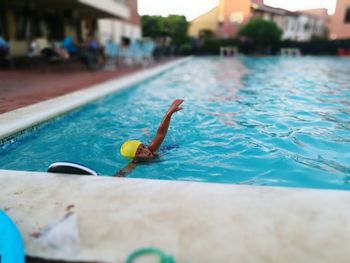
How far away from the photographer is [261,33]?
82.6 ft

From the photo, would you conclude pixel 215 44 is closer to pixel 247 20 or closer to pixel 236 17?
pixel 247 20

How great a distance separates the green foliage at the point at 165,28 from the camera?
31.5m

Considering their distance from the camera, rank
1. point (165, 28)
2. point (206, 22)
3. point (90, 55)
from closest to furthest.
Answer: point (90, 55) → point (165, 28) → point (206, 22)

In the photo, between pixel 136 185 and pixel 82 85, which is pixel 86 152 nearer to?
pixel 136 185

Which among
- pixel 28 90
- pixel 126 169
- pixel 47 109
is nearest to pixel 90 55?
pixel 28 90

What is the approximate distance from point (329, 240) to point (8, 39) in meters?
12.1

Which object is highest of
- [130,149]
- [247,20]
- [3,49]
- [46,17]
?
[247,20]

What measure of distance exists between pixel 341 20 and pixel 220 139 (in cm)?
3609

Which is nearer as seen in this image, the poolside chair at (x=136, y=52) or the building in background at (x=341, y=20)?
the poolside chair at (x=136, y=52)

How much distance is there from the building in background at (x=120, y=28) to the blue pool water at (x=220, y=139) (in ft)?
37.3

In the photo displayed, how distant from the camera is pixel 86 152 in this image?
3.66 metres

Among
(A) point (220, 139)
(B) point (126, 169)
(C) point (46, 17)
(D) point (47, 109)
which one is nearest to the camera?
(B) point (126, 169)

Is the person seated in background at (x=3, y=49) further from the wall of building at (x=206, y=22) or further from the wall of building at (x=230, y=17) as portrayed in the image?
the wall of building at (x=206, y=22)

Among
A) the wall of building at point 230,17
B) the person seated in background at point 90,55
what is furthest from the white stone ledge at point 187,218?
the wall of building at point 230,17
